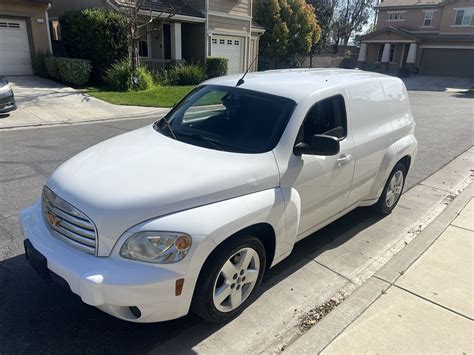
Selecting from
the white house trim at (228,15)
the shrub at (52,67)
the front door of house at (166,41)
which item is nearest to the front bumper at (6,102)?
the shrub at (52,67)

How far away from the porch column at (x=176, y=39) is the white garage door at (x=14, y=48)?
24.5 ft

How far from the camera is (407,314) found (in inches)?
121

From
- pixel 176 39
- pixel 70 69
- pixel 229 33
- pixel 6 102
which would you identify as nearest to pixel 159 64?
pixel 176 39

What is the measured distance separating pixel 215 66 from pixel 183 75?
3274 millimetres

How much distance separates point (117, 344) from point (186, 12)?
21365 millimetres

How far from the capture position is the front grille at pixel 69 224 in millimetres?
2451

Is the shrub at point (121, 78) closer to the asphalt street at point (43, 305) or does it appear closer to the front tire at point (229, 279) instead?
the asphalt street at point (43, 305)

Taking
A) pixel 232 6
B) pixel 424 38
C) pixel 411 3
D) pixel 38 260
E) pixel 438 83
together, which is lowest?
pixel 438 83

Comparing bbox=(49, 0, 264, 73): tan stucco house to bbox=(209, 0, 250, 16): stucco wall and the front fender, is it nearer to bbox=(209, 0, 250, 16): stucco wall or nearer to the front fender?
bbox=(209, 0, 250, 16): stucco wall

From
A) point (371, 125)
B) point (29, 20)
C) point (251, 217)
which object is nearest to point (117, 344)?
point (251, 217)

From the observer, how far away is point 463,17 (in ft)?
126

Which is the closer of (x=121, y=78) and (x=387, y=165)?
(x=387, y=165)

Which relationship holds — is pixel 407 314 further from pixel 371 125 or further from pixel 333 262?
pixel 371 125

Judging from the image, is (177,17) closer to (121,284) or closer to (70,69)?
(70,69)
